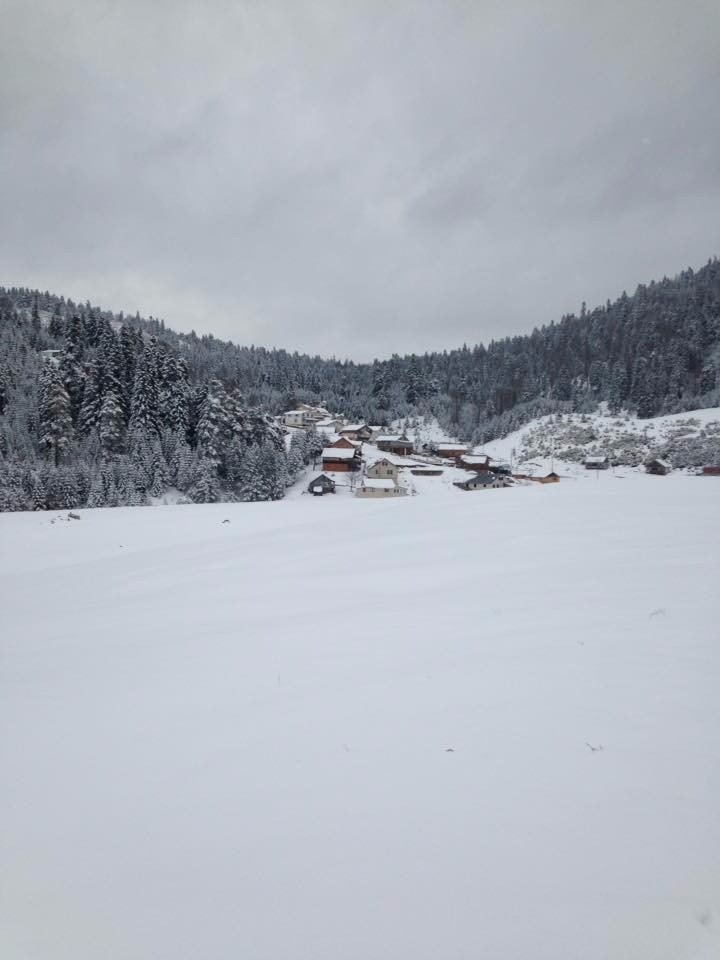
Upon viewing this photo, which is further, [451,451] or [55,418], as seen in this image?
[451,451]

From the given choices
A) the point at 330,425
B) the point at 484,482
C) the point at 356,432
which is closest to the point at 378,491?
the point at 484,482

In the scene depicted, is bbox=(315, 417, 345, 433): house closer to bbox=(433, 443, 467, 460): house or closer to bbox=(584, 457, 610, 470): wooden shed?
bbox=(433, 443, 467, 460): house

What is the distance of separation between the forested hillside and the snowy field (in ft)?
121

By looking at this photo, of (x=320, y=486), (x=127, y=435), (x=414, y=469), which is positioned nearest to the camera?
(x=127, y=435)

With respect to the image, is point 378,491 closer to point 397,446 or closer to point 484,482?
point 484,482

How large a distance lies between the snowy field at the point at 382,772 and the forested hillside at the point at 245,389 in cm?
3674

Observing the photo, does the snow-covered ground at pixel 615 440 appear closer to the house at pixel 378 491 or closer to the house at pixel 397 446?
the house at pixel 397 446

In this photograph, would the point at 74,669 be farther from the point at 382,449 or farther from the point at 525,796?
the point at 382,449

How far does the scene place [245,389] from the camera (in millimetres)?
98812

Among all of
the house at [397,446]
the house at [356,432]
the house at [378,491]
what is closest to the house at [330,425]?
the house at [356,432]

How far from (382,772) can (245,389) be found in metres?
102

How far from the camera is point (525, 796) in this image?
3043mm

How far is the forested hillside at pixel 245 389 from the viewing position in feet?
137

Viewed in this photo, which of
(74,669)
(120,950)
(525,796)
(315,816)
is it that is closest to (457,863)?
(525,796)
